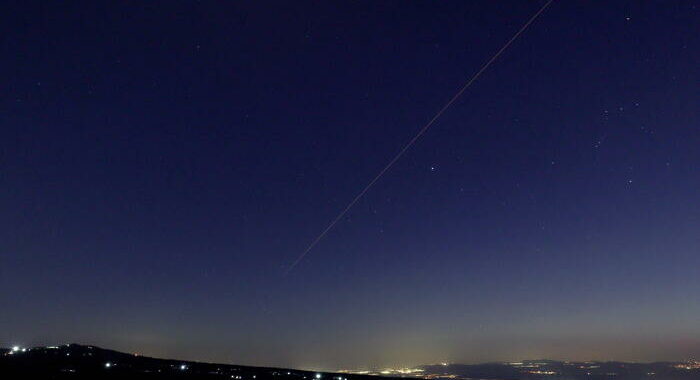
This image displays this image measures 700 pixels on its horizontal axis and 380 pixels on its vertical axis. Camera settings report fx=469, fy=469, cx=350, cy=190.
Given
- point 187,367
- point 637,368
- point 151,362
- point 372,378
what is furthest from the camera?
point 637,368

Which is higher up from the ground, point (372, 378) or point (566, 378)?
point (372, 378)

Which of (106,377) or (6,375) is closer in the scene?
(6,375)

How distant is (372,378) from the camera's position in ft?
70.6

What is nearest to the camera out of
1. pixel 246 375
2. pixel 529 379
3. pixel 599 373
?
pixel 246 375

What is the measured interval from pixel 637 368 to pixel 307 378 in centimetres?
12598

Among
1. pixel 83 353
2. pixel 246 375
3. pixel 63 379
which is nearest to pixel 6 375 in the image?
pixel 63 379

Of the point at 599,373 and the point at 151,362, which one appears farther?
the point at 599,373

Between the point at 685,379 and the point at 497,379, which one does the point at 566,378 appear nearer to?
the point at 497,379

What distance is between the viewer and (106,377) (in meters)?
29.9

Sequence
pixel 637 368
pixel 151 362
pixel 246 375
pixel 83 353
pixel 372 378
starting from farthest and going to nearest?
pixel 637 368
pixel 83 353
pixel 151 362
pixel 246 375
pixel 372 378

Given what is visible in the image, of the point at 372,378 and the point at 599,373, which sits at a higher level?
the point at 372,378

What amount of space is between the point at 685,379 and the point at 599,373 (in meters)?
18.5

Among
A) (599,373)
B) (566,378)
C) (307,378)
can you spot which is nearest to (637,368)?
(599,373)

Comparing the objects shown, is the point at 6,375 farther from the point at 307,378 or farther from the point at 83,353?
the point at 83,353
